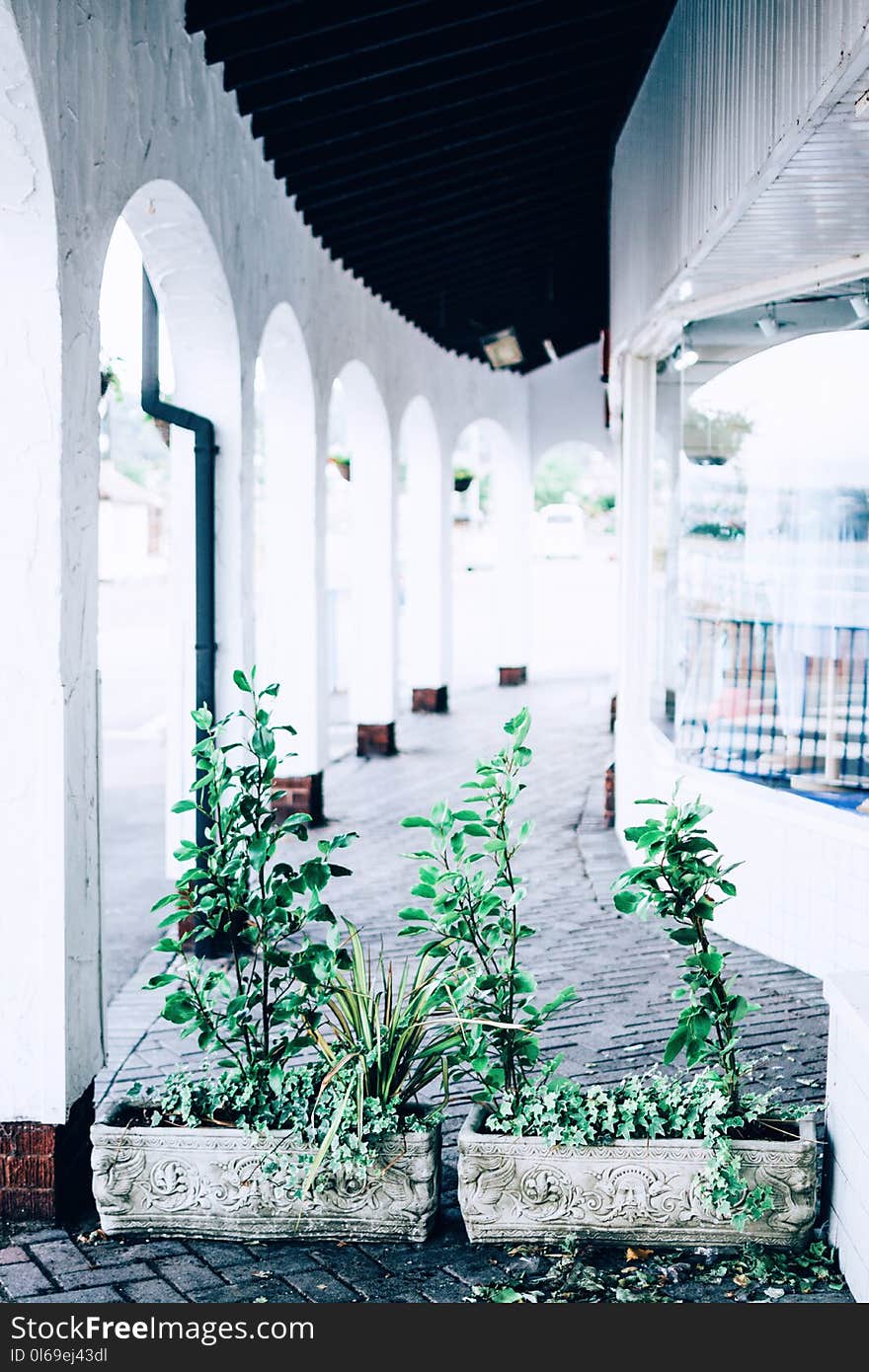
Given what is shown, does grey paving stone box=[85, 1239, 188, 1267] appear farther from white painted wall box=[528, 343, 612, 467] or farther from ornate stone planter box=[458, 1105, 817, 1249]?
white painted wall box=[528, 343, 612, 467]

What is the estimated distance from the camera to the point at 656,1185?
3.13 m

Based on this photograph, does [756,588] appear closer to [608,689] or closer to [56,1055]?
[56,1055]

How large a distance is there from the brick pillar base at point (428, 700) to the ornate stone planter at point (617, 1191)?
1062cm

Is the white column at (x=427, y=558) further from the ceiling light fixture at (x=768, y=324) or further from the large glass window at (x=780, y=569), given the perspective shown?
the ceiling light fixture at (x=768, y=324)

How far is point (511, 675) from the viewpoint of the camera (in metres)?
16.3

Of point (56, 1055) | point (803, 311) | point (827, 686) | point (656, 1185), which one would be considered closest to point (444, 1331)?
point (656, 1185)

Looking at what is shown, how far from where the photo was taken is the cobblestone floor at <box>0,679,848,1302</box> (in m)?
3.01

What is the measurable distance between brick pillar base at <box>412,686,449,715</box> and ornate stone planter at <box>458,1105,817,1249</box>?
10618 mm

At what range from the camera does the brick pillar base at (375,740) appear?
1090 centimetres

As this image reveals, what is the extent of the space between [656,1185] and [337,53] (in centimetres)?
396

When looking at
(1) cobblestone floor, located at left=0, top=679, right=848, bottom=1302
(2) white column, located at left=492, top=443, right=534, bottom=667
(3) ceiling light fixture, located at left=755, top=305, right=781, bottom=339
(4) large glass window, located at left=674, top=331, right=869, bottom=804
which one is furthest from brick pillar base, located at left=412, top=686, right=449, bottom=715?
(3) ceiling light fixture, located at left=755, top=305, right=781, bottom=339

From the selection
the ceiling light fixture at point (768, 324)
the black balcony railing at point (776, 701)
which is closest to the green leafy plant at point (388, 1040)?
the black balcony railing at point (776, 701)

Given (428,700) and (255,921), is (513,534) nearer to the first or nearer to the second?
(428,700)

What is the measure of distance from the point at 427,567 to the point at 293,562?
563 cm
